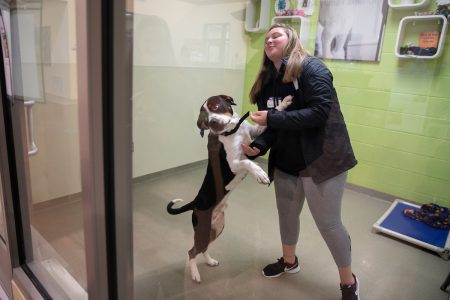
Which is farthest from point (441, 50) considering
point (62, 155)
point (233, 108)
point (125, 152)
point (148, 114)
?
point (62, 155)

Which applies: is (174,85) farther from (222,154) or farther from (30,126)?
(30,126)

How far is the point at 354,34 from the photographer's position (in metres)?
1.80

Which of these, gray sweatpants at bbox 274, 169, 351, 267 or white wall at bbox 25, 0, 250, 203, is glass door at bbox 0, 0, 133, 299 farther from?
gray sweatpants at bbox 274, 169, 351, 267

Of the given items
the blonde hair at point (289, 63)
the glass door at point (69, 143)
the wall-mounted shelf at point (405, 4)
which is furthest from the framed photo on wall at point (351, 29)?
the glass door at point (69, 143)

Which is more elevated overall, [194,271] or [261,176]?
[261,176]

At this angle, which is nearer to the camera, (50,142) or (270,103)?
(270,103)

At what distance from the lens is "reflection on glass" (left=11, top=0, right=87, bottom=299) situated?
3.98 feet

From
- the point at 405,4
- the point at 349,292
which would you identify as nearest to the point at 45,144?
the point at 349,292

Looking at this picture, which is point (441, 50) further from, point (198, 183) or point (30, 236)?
point (30, 236)

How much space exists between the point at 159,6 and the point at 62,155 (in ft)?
3.18

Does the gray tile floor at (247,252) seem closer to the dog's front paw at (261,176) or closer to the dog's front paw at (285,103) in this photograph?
the dog's front paw at (261,176)

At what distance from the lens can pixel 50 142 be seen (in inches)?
67.2

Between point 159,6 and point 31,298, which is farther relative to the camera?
point 31,298

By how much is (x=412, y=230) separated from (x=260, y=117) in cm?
174
